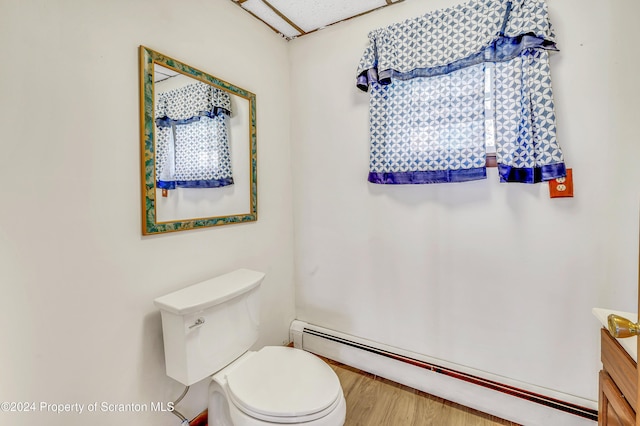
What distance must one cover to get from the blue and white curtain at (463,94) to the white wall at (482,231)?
4.0 inches

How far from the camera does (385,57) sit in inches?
63.4

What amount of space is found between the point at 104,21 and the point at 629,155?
2.19 m

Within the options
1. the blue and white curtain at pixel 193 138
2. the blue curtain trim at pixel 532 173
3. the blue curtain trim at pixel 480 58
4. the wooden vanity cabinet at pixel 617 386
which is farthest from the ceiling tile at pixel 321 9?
the wooden vanity cabinet at pixel 617 386

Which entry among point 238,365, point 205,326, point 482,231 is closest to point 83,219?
point 205,326

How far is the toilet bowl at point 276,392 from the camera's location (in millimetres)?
977

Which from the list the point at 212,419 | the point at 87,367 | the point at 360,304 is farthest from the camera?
the point at 360,304

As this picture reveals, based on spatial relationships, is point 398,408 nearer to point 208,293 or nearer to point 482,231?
point 482,231

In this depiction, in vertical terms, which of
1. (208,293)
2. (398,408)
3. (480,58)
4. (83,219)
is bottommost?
(398,408)

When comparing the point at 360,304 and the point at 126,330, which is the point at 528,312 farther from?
the point at 126,330

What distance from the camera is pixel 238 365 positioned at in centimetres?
125

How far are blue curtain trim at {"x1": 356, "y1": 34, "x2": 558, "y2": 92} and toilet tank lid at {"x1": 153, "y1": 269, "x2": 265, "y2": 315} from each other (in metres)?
1.28

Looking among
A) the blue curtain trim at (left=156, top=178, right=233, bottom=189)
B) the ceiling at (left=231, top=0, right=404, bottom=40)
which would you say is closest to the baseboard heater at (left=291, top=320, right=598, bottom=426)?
the blue curtain trim at (left=156, top=178, right=233, bottom=189)

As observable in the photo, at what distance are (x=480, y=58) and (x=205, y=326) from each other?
5.88ft

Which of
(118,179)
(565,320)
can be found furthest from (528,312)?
(118,179)
